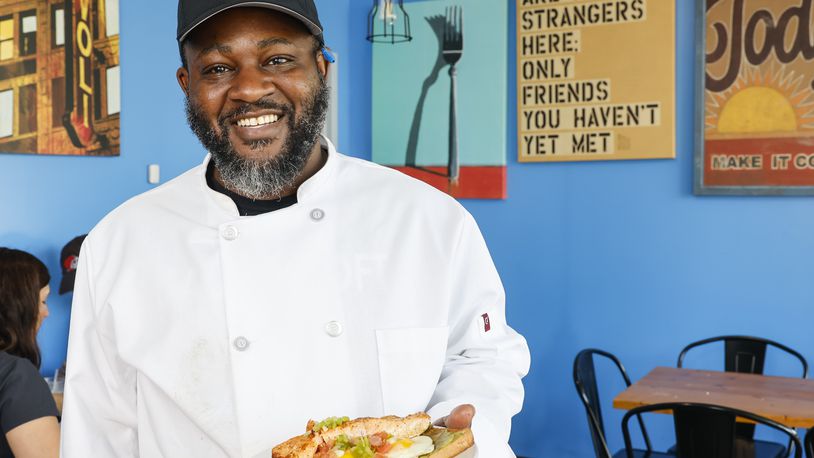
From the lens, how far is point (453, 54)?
14.0 ft

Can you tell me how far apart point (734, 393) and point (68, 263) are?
2274mm

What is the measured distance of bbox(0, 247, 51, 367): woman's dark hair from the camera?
2.47 meters

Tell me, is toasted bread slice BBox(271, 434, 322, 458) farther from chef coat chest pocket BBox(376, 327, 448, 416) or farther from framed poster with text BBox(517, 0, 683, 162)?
framed poster with text BBox(517, 0, 683, 162)

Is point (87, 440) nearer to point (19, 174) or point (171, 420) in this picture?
point (171, 420)

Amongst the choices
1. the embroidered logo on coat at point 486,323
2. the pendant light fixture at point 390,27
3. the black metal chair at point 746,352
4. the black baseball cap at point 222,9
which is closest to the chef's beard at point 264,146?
the black baseball cap at point 222,9

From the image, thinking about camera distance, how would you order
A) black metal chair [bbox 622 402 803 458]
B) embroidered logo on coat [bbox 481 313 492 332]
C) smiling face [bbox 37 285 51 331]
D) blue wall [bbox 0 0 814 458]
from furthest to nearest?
blue wall [bbox 0 0 814 458] < smiling face [bbox 37 285 51 331] < black metal chair [bbox 622 402 803 458] < embroidered logo on coat [bbox 481 313 492 332]

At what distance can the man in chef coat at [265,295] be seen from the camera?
3.88 ft

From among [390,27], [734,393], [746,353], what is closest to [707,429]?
[734,393]

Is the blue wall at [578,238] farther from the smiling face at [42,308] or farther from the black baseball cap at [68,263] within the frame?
the smiling face at [42,308]

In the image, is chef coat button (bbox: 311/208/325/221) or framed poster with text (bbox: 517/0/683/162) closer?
chef coat button (bbox: 311/208/325/221)

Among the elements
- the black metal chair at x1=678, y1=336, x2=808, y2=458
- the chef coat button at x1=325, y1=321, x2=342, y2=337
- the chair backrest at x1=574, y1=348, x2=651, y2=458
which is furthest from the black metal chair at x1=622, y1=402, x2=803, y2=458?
the chef coat button at x1=325, y1=321, x2=342, y2=337

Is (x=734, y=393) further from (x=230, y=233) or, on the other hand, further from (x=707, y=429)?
(x=230, y=233)

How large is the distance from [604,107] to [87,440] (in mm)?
3091

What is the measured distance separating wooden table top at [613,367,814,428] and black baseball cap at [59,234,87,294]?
6.04 feet
